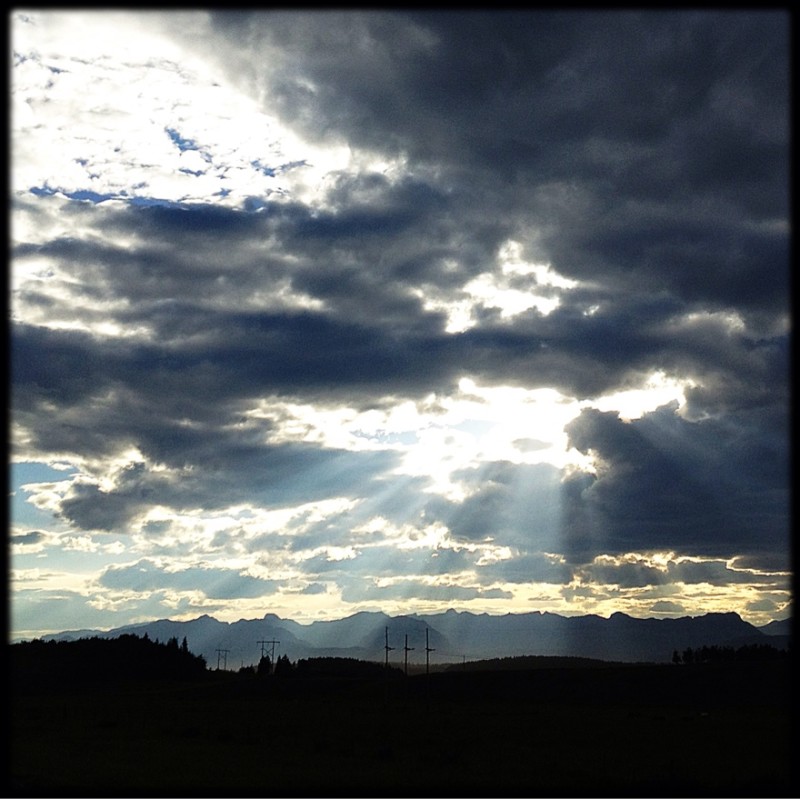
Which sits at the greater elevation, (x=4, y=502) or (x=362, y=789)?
(x=4, y=502)

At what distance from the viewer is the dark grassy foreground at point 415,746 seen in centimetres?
4238

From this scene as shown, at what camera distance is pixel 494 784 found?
42719 millimetres

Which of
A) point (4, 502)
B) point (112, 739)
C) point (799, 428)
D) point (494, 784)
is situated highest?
point (799, 428)

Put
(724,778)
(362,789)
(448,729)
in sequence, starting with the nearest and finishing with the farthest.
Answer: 1. (362,789)
2. (724,778)
3. (448,729)

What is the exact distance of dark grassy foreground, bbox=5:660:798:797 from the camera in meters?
42.4

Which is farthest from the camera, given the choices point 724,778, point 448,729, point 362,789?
point 448,729

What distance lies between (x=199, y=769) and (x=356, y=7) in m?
50.1

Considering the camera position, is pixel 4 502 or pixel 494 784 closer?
pixel 4 502

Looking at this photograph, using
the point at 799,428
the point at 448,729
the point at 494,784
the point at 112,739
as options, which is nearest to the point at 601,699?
the point at 448,729

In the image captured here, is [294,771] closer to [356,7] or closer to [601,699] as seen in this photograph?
[356,7]

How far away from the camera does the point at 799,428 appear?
7781 millimetres

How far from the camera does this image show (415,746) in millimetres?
66125

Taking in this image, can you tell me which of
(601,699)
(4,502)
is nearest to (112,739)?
(4,502)

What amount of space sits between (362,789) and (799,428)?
36711 mm
